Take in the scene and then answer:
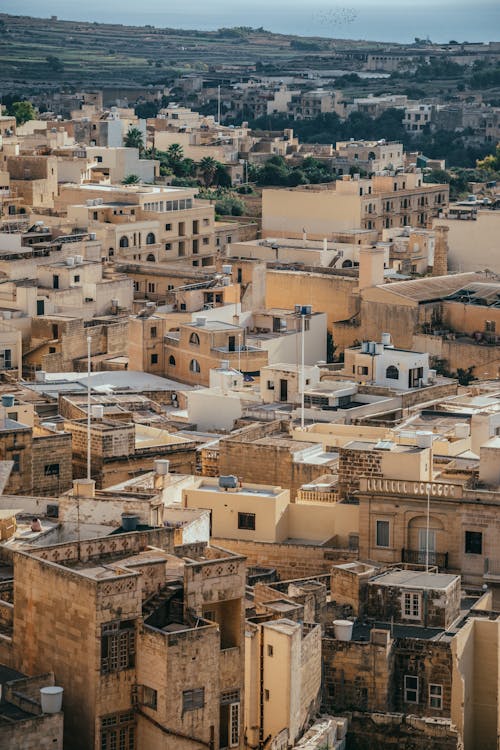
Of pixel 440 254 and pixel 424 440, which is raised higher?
pixel 424 440

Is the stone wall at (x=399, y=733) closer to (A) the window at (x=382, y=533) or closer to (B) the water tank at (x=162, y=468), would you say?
(A) the window at (x=382, y=533)

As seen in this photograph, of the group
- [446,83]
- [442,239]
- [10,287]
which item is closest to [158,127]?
[442,239]

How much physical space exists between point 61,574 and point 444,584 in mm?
7785

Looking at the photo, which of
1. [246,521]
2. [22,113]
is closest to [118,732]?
[246,521]

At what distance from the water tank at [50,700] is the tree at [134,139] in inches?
3178

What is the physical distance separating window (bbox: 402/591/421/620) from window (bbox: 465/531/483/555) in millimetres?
3767

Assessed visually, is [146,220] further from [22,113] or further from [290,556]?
[22,113]

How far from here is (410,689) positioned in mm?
34406

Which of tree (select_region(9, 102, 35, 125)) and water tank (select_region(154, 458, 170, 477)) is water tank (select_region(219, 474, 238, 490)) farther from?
tree (select_region(9, 102, 35, 125))

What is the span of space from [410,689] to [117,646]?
21.6ft

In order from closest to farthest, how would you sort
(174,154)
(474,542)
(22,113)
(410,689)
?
1. (410,689)
2. (474,542)
3. (174,154)
4. (22,113)

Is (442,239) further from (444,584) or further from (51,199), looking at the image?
(444,584)

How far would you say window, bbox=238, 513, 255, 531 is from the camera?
4062cm

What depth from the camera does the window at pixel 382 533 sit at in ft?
128
